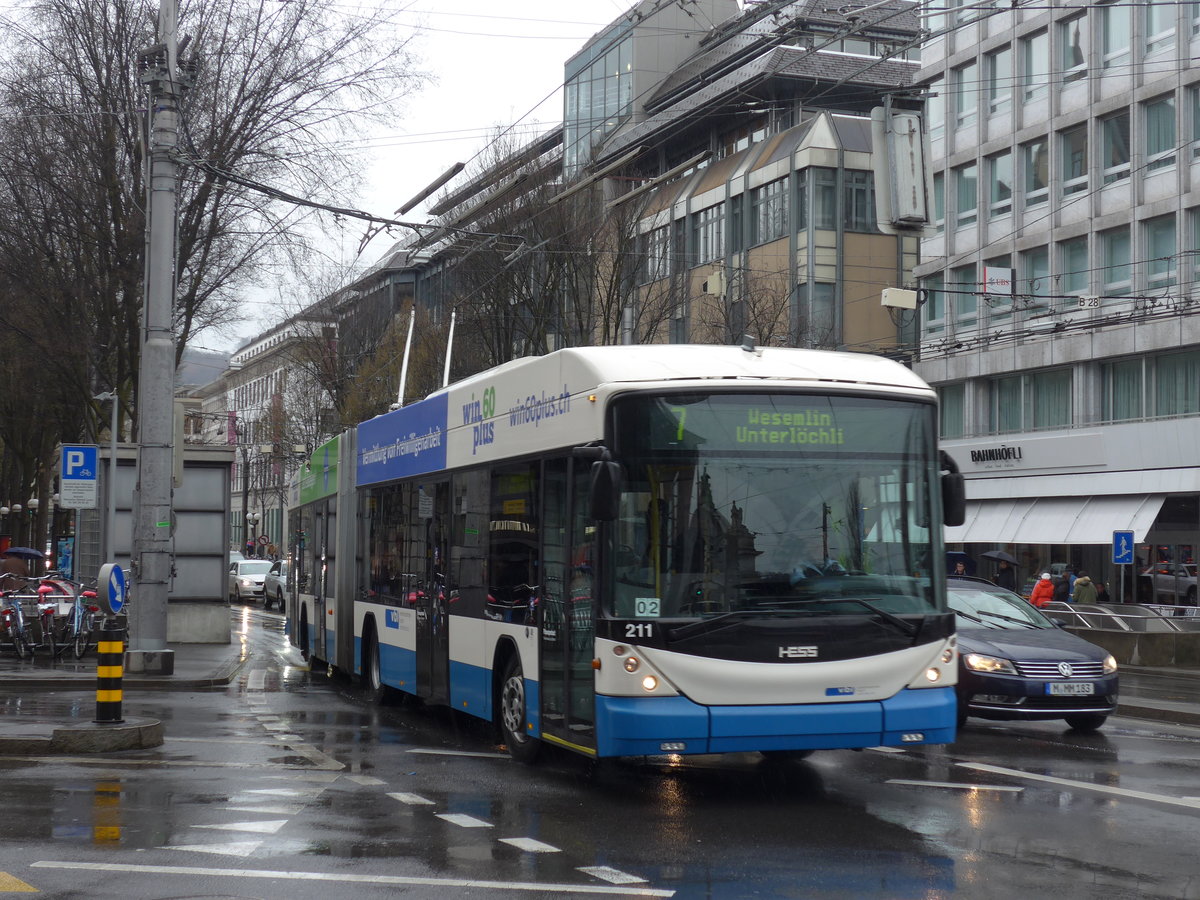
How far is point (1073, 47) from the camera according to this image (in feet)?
129

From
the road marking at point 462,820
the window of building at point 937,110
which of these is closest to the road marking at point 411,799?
the road marking at point 462,820

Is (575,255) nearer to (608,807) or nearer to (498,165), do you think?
(498,165)

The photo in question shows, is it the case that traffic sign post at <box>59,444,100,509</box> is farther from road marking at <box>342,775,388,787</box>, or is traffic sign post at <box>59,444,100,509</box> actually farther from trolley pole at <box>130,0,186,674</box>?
road marking at <box>342,775,388,787</box>

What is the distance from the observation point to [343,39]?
87.8ft

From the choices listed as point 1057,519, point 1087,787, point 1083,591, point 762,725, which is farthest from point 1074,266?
point 762,725

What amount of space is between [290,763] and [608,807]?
3.21 meters

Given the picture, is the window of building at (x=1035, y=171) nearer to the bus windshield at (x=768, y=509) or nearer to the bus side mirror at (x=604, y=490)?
the bus windshield at (x=768, y=509)

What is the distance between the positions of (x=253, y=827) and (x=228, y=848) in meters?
0.67

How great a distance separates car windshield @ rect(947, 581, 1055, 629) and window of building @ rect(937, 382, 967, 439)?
1131 inches

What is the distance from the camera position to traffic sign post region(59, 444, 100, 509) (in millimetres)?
22688

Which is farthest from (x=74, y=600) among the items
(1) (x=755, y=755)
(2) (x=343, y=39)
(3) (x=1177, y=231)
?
(3) (x=1177, y=231)

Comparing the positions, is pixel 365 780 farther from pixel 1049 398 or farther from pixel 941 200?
pixel 941 200

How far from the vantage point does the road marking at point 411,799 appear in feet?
32.7

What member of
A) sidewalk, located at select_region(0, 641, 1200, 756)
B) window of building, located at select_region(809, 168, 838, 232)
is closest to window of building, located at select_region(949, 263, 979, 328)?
window of building, located at select_region(809, 168, 838, 232)
